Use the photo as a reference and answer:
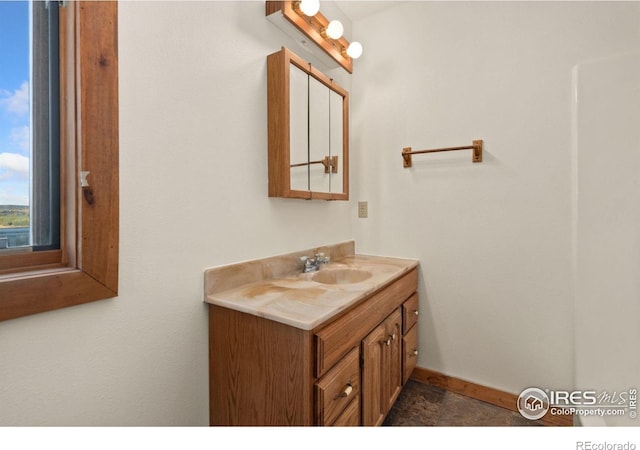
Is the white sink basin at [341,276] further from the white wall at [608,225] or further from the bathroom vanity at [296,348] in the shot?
the white wall at [608,225]

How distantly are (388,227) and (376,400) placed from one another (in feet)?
3.37

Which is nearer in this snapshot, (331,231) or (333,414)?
(333,414)

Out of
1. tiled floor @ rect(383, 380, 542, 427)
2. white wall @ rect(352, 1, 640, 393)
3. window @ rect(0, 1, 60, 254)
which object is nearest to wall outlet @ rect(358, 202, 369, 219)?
white wall @ rect(352, 1, 640, 393)

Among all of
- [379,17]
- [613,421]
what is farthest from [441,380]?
[379,17]

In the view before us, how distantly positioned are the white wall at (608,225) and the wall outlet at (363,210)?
1094 mm

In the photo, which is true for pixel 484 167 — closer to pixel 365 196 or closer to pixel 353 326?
pixel 365 196

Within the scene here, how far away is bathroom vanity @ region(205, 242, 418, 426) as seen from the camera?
90 cm

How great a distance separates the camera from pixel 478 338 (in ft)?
5.61

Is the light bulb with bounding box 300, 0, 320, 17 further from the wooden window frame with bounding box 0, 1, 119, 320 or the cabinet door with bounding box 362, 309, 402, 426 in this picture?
the cabinet door with bounding box 362, 309, 402, 426

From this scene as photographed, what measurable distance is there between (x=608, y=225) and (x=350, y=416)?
1439 mm

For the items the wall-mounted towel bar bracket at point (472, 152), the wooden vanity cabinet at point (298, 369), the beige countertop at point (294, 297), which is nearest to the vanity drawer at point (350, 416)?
the wooden vanity cabinet at point (298, 369)

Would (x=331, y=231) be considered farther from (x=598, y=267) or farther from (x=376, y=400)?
(x=598, y=267)

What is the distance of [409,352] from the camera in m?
1.66

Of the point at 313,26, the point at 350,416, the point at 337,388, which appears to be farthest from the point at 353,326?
the point at 313,26
